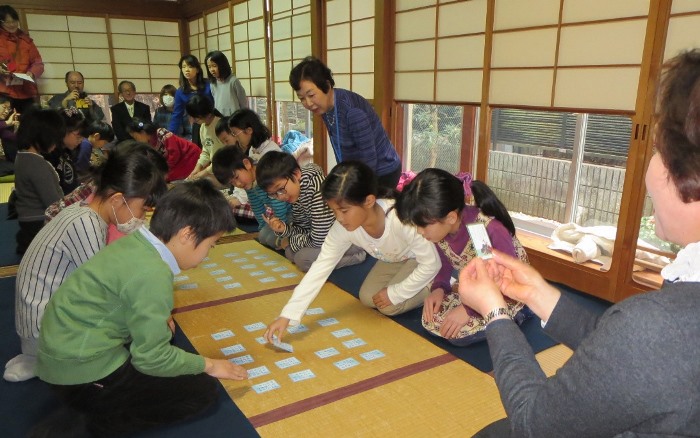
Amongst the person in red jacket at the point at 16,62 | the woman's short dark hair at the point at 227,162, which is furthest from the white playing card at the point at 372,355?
the person in red jacket at the point at 16,62

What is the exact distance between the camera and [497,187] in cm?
440

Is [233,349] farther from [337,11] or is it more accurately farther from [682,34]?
[337,11]

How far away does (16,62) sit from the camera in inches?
250

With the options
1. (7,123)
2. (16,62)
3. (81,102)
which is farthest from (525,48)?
(16,62)

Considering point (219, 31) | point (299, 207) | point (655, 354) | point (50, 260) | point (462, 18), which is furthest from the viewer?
point (219, 31)

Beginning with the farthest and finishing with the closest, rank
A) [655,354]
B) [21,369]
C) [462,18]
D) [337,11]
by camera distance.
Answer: [337,11] → [462,18] → [21,369] → [655,354]

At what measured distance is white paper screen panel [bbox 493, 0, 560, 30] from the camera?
283 cm

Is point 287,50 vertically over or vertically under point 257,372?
over

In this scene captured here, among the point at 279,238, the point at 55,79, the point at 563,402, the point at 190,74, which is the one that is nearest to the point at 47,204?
the point at 279,238

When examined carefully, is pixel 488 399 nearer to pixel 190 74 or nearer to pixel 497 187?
pixel 497 187

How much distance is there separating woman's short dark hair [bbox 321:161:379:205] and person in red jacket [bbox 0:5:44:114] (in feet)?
19.5

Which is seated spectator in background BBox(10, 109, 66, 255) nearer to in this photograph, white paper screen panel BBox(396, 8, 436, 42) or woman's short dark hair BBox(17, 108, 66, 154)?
woman's short dark hair BBox(17, 108, 66, 154)

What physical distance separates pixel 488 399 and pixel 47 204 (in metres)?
3.03

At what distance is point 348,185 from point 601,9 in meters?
1.72
